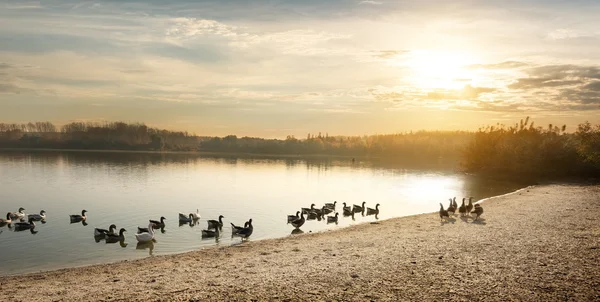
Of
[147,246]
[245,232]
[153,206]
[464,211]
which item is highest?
[464,211]

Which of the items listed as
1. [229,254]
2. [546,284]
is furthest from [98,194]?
[546,284]

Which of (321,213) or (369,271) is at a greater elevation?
(369,271)

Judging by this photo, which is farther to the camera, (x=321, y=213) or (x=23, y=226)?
(x=321, y=213)

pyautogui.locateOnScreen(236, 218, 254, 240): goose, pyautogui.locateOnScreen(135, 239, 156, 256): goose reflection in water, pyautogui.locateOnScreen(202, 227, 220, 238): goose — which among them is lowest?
pyautogui.locateOnScreen(135, 239, 156, 256): goose reflection in water

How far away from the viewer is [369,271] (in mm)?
12289

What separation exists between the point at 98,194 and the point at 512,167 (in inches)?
2546

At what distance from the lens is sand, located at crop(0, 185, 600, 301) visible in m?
10.4

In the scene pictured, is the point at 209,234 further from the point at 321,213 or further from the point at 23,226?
the point at 23,226

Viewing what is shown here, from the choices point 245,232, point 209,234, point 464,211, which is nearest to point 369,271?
point 245,232

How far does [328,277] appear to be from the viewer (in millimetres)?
11844

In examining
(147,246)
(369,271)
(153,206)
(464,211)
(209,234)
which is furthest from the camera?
(153,206)

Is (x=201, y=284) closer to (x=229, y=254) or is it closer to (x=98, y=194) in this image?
(x=229, y=254)

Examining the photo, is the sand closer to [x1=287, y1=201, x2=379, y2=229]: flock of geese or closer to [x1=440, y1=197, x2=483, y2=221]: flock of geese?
[x1=440, y1=197, x2=483, y2=221]: flock of geese

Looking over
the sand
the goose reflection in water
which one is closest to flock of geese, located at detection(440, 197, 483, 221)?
the sand
